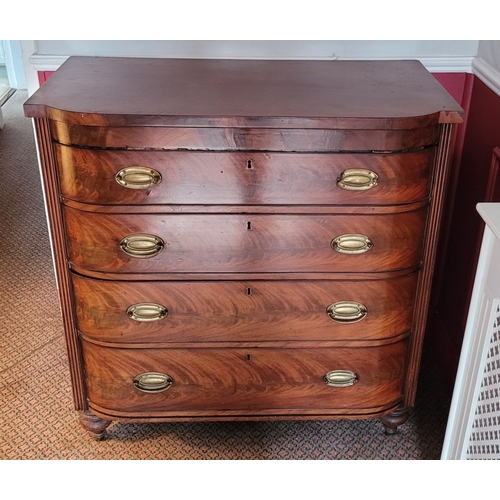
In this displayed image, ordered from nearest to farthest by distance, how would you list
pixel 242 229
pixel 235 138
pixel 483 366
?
pixel 483 366
pixel 235 138
pixel 242 229

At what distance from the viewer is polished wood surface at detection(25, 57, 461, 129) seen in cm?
126

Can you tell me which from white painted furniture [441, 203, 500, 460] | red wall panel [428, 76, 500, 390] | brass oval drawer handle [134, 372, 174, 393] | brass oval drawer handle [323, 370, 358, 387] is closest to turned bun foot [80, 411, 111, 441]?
brass oval drawer handle [134, 372, 174, 393]

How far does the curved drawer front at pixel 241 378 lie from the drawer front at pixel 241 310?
1.9 inches

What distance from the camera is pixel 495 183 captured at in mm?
1604

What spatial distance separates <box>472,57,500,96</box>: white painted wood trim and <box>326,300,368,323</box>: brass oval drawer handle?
2.19 feet

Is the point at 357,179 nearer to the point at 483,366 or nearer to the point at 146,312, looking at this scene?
the point at 483,366

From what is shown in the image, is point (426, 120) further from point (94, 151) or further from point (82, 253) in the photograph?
point (82, 253)

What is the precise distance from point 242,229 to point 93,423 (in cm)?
72

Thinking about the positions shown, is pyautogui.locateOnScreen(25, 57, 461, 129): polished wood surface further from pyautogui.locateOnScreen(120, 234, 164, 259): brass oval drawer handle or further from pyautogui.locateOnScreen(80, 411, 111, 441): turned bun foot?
pyautogui.locateOnScreen(80, 411, 111, 441): turned bun foot

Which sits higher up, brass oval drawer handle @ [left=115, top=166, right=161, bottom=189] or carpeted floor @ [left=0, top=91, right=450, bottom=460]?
brass oval drawer handle @ [left=115, top=166, right=161, bottom=189]

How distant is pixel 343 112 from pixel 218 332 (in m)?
0.60

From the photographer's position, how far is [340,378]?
156 cm

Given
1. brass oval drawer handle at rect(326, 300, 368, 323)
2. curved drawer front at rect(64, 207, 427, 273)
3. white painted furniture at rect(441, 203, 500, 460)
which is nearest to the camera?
white painted furniture at rect(441, 203, 500, 460)

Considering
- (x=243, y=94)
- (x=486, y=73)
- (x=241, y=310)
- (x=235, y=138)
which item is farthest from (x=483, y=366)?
(x=486, y=73)
